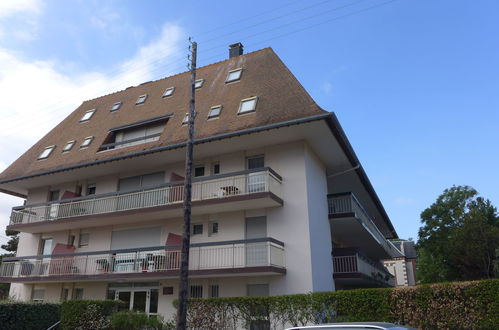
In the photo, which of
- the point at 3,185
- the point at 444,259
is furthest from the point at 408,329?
the point at 444,259

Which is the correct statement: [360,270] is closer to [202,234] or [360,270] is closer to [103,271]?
[202,234]

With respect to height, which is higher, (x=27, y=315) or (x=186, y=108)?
(x=186, y=108)

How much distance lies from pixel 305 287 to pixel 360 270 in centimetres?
407

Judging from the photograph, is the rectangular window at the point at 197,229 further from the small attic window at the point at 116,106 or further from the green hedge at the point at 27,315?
the small attic window at the point at 116,106

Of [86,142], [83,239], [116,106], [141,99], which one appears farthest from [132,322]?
[116,106]

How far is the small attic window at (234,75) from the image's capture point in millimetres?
21305

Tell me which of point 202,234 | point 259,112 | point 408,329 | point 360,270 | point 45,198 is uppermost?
point 259,112

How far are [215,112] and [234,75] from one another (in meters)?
3.45

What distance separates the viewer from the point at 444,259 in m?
43.9

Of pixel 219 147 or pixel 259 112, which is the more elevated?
pixel 259 112

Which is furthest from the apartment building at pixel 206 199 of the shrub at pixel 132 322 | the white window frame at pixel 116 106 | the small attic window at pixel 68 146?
the shrub at pixel 132 322

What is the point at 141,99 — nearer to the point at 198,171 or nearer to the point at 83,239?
the point at 198,171

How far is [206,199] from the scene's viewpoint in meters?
16.7

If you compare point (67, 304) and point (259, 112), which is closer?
point (67, 304)
